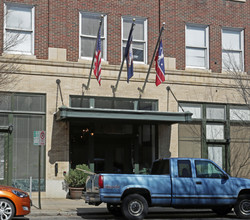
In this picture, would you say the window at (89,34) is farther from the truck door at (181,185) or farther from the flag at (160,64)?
the truck door at (181,185)

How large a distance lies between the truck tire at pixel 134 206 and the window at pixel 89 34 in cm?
899

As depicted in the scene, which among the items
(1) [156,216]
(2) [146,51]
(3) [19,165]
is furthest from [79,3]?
(1) [156,216]

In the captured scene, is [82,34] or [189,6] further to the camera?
[189,6]

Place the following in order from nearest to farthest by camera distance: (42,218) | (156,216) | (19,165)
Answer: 1. (42,218)
2. (156,216)
3. (19,165)

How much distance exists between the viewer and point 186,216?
15445 mm

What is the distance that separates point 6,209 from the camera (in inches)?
498

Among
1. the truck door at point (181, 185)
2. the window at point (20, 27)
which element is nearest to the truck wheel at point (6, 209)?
the truck door at point (181, 185)

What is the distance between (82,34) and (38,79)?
2.86 metres

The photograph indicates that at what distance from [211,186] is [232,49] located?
1086 centimetres

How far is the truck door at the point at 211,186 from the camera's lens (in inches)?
560

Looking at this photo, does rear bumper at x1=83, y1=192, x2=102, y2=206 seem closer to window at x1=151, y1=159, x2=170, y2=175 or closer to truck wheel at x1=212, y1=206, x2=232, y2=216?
window at x1=151, y1=159, x2=170, y2=175

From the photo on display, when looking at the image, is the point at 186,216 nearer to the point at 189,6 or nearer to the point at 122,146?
the point at 122,146

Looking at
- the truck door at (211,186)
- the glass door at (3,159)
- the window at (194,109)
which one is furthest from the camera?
the window at (194,109)

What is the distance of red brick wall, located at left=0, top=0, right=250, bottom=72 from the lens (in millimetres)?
20344
